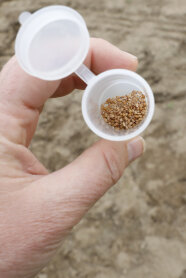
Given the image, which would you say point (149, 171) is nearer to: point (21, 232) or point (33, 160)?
point (33, 160)

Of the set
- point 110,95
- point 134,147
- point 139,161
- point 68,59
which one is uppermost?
point 68,59

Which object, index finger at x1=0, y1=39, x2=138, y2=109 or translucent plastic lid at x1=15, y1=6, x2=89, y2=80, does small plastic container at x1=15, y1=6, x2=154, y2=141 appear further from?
index finger at x1=0, y1=39, x2=138, y2=109

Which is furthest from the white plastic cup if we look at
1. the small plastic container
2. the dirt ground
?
the dirt ground

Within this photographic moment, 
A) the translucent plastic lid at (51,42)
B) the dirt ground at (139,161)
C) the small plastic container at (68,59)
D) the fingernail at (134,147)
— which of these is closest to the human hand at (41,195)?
the fingernail at (134,147)

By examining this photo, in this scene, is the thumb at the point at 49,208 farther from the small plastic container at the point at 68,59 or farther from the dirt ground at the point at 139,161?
the dirt ground at the point at 139,161

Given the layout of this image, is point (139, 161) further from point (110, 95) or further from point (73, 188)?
point (73, 188)

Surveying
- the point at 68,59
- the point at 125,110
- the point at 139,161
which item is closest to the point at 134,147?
the point at 125,110
